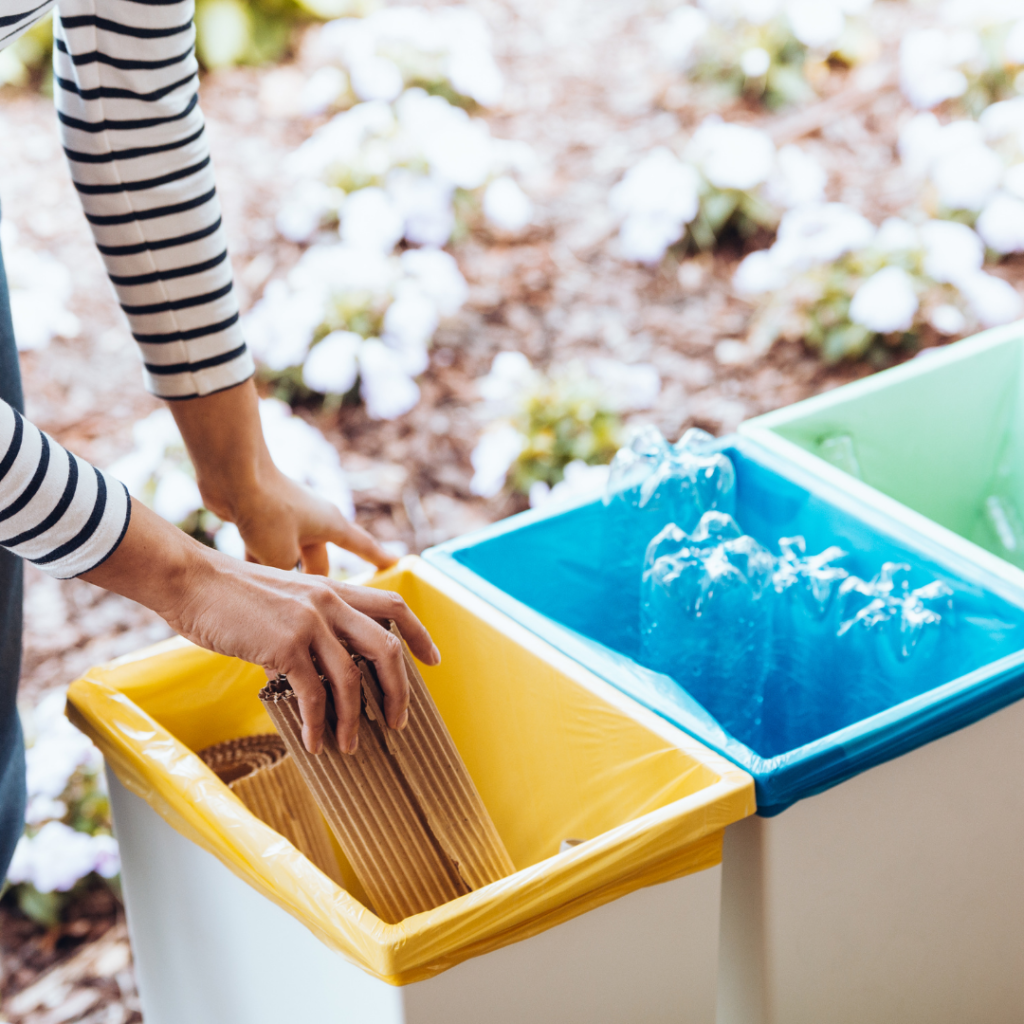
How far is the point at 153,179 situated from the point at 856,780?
767 millimetres

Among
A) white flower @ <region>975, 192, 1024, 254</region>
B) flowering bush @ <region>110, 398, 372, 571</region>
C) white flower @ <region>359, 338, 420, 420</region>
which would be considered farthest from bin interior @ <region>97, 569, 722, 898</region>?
white flower @ <region>975, 192, 1024, 254</region>

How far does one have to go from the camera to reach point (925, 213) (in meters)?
2.96

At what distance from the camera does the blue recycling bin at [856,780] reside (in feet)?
3.11

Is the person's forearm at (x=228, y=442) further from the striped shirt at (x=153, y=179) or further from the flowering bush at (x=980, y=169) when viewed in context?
the flowering bush at (x=980, y=169)

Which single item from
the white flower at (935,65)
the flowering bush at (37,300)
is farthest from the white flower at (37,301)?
the white flower at (935,65)

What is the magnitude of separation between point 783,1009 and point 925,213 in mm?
2400

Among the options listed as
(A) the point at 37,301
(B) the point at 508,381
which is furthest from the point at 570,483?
(A) the point at 37,301

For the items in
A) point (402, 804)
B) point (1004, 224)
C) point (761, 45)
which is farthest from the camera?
point (761, 45)

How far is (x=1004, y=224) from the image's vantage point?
2795 millimetres

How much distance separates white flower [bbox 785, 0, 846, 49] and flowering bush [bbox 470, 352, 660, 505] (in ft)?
4.20

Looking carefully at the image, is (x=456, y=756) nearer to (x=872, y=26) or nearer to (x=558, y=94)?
(x=558, y=94)

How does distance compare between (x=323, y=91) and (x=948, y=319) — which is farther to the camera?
(x=323, y=91)

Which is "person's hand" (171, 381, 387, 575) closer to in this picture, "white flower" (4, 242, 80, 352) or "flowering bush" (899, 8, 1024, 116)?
"white flower" (4, 242, 80, 352)

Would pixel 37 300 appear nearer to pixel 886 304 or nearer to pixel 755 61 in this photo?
pixel 886 304
